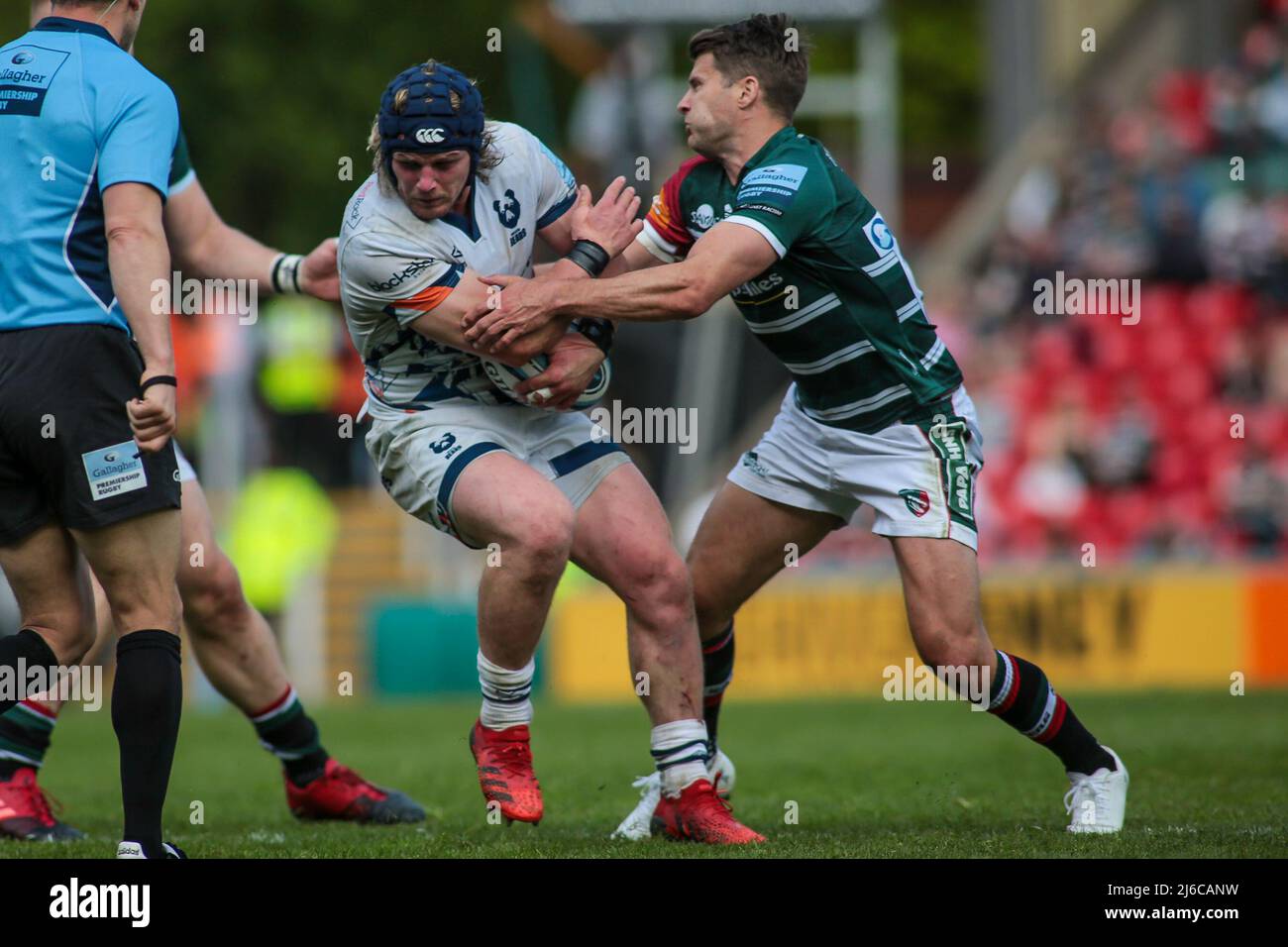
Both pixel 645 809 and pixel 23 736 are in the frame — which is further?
pixel 23 736

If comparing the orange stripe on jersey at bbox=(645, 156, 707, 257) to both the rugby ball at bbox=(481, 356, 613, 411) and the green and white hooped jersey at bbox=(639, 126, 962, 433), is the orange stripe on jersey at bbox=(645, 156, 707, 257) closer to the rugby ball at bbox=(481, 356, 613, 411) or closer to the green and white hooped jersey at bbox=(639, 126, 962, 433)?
the green and white hooped jersey at bbox=(639, 126, 962, 433)

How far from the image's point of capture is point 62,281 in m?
4.99

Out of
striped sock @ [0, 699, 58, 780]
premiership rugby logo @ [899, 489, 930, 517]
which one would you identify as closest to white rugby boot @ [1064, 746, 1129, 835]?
premiership rugby logo @ [899, 489, 930, 517]

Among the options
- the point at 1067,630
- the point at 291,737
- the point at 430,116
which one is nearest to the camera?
the point at 430,116

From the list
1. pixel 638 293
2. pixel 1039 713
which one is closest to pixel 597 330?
pixel 638 293

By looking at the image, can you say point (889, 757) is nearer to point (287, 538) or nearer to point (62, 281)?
point (62, 281)

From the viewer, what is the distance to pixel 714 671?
6348 mm

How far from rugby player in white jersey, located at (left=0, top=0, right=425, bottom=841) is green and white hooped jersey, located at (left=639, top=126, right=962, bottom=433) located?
5.21 ft

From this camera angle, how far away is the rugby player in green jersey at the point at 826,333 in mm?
5504

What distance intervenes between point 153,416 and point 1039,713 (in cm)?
297

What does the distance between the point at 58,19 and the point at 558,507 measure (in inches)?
80.0

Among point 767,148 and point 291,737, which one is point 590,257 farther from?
point 291,737

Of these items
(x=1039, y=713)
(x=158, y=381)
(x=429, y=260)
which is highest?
(x=429, y=260)
